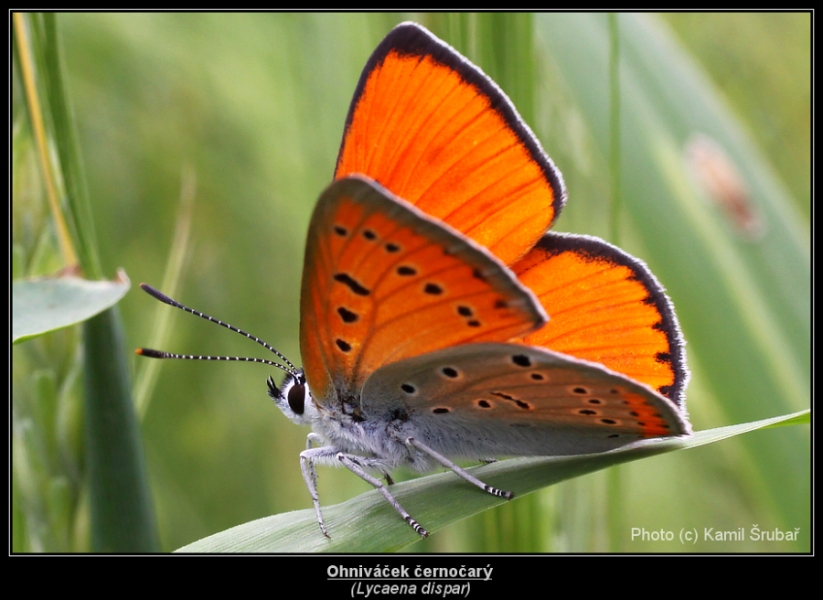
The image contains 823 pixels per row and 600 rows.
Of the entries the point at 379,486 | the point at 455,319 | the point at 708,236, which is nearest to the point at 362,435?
the point at 379,486

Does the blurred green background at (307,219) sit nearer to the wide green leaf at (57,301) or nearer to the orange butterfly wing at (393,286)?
the wide green leaf at (57,301)

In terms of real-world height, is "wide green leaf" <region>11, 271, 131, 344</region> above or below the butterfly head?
above

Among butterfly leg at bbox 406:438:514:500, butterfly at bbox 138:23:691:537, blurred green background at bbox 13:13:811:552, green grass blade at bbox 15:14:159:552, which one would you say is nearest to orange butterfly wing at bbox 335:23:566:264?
butterfly at bbox 138:23:691:537

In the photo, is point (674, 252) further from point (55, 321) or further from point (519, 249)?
point (55, 321)

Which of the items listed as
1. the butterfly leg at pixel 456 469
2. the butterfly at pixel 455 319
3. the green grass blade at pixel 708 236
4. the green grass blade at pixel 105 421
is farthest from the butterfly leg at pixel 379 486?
the green grass blade at pixel 708 236

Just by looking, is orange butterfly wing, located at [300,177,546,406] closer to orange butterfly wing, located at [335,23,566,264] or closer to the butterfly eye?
the butterfly eye

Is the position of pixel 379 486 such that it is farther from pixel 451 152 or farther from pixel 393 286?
pixel 451 152

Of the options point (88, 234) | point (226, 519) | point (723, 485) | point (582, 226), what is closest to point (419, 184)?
point (88, 234)
